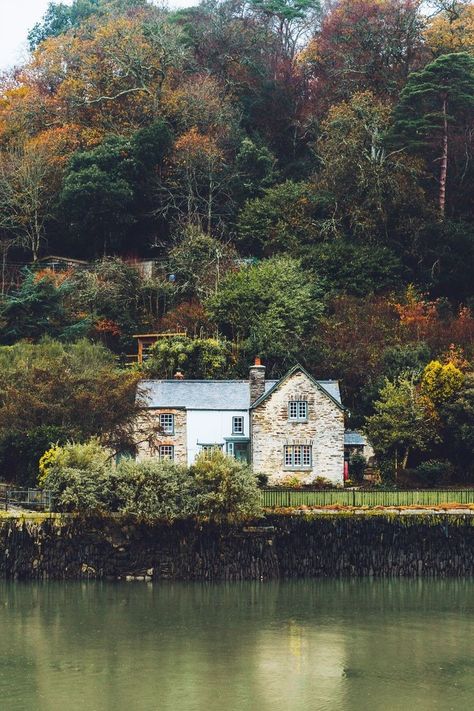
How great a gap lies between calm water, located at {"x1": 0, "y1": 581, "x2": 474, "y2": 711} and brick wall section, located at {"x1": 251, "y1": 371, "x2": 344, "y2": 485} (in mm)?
8787

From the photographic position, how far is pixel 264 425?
5944 centimetres

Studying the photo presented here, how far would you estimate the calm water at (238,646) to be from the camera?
36031 mm

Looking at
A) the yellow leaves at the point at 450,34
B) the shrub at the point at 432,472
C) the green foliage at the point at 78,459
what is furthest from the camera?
the yellow leaves at the point at 450,34

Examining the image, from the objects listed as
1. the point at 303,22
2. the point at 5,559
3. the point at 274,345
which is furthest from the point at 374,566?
the point at 303,22

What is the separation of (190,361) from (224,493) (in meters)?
17.2

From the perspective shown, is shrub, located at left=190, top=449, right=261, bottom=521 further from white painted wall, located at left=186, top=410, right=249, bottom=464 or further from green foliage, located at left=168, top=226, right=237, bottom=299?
green foliage, located at left=168, top=226, right=237, bottom=299

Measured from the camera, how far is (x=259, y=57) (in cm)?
9200

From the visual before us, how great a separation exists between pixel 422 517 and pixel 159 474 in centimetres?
934

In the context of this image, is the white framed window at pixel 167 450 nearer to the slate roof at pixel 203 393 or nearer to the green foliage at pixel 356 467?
the slate roof at pixel 203 393

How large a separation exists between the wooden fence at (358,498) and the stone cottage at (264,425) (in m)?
4.88

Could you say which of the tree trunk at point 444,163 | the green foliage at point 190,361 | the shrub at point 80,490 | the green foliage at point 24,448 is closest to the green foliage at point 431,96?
the tree trunk at point 444,163

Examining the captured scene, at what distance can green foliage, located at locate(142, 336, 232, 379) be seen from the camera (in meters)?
67.1

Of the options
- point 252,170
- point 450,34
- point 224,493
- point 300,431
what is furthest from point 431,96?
point 224,493

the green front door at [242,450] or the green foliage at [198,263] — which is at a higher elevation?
the green foliage at [198,263]
